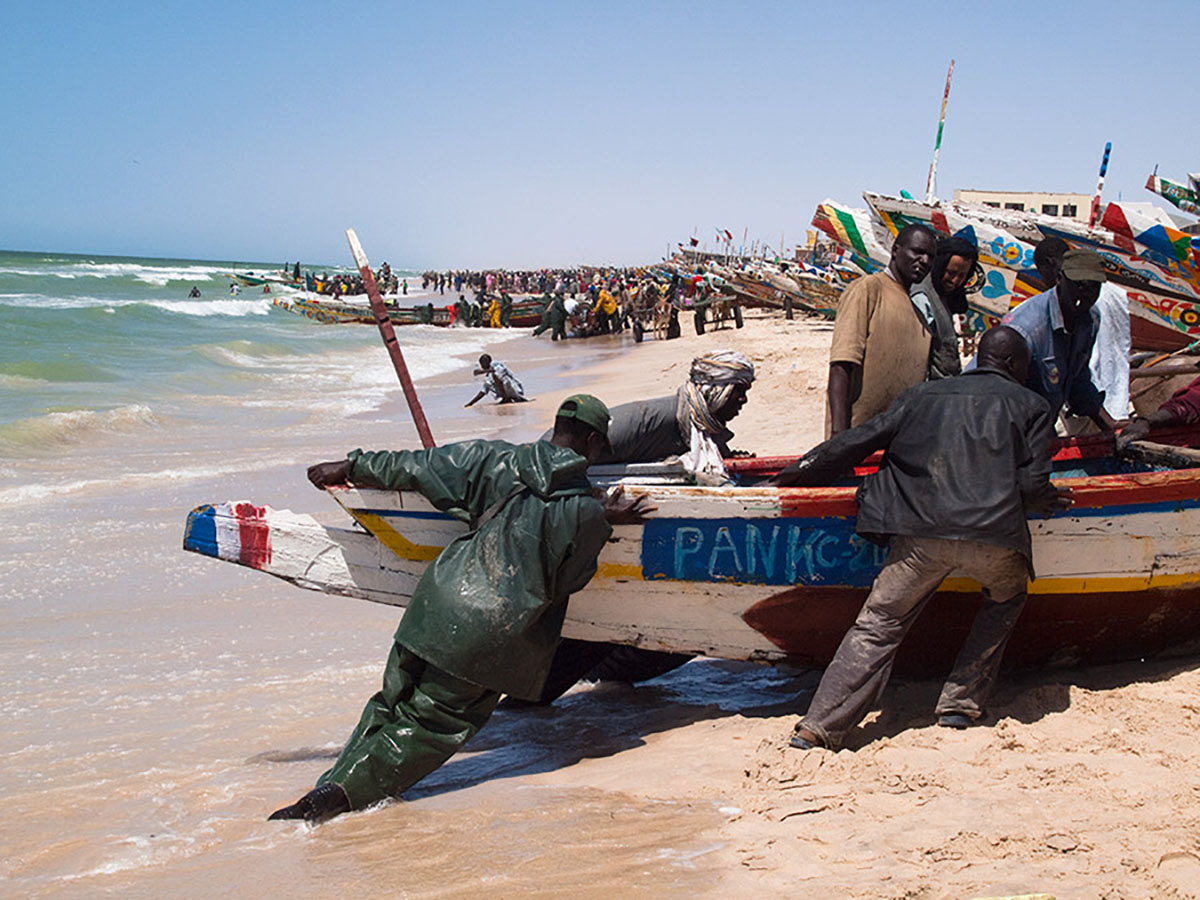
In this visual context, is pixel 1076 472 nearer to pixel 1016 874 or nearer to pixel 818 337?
pixel 1016 874

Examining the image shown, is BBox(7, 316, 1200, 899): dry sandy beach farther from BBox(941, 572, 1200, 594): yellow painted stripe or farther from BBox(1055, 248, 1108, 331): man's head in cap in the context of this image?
BBox(1055, 248, 1108, 331): man's head in cap

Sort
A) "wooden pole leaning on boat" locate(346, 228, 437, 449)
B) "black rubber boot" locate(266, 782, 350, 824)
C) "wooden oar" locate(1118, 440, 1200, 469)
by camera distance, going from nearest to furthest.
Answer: "black rubber boot" locate(266, 782, 350, 824) → "wooden oar" locate(1118, 440, 1200, 469) → "wooden pole leaning on boat" locate(346, 228, 437, 449)

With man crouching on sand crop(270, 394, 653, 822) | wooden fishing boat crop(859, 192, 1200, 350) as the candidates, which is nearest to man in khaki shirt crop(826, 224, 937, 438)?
man crouching on sand crop(270, 394, 653, 822)

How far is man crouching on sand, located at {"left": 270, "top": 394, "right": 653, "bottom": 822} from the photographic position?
324 centimetres

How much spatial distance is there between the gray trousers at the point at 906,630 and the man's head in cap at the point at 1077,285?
1345mm

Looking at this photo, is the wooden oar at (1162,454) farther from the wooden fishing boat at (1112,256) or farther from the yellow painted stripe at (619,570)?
the wooden fishing boat at (1112,256)

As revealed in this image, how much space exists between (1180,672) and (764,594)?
162 cm

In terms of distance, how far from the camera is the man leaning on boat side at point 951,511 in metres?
3.22

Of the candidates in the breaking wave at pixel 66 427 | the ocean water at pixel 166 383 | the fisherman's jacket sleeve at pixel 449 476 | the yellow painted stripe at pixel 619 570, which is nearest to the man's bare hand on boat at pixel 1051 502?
the yellow painted stripe at pixel 619 570

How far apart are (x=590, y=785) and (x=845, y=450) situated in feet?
4.70

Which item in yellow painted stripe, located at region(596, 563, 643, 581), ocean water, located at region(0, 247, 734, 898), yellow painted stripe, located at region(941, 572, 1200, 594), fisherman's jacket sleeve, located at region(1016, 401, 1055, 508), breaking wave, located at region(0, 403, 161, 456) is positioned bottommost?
ocean water, located at region(0, 247, 734, 898)

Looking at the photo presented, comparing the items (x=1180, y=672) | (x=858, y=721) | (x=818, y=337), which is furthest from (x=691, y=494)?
(x=818, y=337)

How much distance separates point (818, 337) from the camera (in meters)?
21.0

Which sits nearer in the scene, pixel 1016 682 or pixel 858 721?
pixel 858 721
